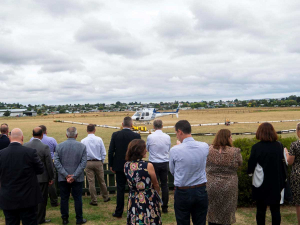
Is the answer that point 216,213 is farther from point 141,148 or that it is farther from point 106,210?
point 106,210

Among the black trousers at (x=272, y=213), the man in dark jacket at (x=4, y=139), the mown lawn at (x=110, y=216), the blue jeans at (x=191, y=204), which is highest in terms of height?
the man in dark jacket at (x=4, y=139)

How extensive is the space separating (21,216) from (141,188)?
2.00 metres

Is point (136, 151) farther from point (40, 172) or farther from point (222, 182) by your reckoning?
point (40, 172)

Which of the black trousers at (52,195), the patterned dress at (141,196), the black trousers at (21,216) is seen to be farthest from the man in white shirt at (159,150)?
the black trousers at (52,195)

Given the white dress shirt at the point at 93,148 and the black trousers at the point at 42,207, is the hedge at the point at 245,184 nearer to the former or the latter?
the white dress shirt at the point at 93,148

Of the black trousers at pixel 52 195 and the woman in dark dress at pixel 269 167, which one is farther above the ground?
the woman in dark dress at pixel 269 167

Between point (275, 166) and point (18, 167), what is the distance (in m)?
3.84

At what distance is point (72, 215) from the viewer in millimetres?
5398

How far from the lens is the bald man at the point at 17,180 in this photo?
366 cm

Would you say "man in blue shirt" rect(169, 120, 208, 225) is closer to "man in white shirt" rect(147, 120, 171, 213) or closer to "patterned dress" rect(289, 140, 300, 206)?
"patterned dress" rect(289, 140, 300, 206)

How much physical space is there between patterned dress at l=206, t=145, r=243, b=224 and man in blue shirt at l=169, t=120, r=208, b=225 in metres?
0.41

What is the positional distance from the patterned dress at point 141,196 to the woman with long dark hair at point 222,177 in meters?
0.93

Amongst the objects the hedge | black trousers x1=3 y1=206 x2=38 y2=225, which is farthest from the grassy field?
black trousers x1=3 y1=206 x2=38 y2=225

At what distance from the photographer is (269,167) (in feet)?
12.5
